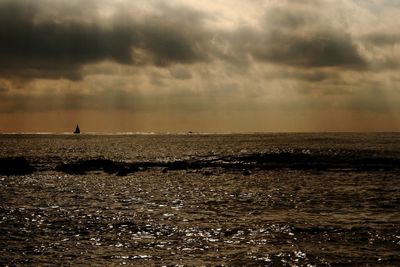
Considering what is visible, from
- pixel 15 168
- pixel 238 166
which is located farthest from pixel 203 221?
pixel 15 168

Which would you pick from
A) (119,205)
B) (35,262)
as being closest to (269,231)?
(35,262)

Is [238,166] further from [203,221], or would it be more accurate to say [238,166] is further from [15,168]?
[203,221]

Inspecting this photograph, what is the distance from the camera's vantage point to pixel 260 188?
180 feet

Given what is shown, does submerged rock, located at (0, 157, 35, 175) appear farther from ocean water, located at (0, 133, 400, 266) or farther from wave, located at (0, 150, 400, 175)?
ocean water, located at (0, 133, 400, 266)

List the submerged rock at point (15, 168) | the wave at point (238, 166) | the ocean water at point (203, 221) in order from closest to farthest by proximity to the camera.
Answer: the ocean water at point (203, 221), the submerged rock at point (15, 168), the wave at point (238, 166)

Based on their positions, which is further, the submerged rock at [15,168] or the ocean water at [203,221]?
the submerged rock at [15,168]

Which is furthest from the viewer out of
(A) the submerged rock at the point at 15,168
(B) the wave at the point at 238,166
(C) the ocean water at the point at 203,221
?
(B) the wave at the point at 238,166

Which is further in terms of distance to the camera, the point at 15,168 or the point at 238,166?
the point at 238,166

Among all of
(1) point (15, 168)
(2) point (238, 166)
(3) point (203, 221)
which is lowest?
(3) point (203, 221)

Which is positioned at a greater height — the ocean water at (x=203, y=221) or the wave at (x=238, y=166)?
the wave at (x=238, y=166)

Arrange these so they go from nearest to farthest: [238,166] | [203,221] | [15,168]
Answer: [203,221] → [15,168] → [238,166]

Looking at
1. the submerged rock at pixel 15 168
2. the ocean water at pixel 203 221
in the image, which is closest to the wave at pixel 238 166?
the submerged rock at pixel 15 168

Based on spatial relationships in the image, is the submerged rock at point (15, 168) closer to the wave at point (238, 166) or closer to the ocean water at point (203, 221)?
the wave at point (238, 166)

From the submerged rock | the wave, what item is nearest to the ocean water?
the submerged rock
